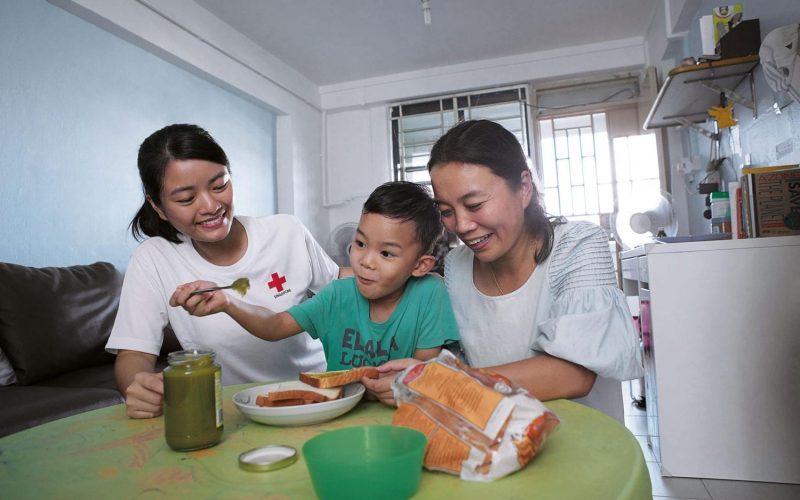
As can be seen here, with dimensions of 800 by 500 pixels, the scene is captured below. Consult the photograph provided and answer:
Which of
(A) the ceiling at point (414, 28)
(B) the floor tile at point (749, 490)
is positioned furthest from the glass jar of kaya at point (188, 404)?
(A) the ceiling at point (414, 28)

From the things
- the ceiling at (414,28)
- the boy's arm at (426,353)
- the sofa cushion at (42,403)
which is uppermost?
the ceiling at (414,28)

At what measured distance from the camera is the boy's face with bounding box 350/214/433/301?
1261 millimetres

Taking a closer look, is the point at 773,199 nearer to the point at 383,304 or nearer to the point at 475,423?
the point at 383,304

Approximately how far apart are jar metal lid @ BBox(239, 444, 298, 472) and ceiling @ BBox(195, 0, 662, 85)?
171 inches

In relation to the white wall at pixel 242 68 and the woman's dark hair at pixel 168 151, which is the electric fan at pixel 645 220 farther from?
the white wall at pixel 242 68

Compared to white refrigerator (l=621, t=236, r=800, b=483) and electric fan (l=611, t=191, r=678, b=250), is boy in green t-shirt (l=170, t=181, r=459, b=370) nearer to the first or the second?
white refrigerator (l=621, t=236, r=800, b=483)

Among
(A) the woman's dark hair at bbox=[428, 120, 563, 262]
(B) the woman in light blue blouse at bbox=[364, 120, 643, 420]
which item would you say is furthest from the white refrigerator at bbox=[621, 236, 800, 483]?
(A) the woman's dark hair at bbox=[428, 120, 563, 262]

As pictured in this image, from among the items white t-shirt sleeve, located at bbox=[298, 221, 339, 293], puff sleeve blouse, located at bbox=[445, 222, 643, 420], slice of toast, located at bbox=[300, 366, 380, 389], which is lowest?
slice of toast, located at bbox=[300, 366, 380, 389]

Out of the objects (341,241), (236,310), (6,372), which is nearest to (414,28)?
(341,241)

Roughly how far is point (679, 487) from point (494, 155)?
165 cm

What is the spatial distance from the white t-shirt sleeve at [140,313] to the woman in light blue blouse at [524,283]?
752 millimetres

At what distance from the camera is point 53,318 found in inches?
96.4

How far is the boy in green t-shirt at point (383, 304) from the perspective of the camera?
125cm

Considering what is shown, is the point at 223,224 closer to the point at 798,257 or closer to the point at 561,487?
the point at 561,487
